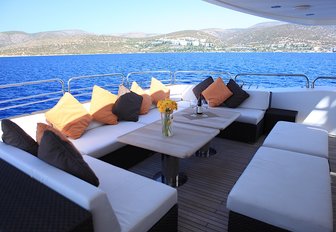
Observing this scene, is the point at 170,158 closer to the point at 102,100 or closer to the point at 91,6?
the point at 102,100

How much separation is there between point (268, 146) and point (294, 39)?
25.7 m

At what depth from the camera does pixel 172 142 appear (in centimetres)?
221

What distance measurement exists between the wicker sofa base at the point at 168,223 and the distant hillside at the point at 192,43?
75.5ft

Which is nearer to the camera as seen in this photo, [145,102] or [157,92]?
[145,102]

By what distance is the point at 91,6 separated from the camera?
3198 cm

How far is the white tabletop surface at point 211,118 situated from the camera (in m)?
2.74

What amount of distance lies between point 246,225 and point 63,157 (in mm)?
1233

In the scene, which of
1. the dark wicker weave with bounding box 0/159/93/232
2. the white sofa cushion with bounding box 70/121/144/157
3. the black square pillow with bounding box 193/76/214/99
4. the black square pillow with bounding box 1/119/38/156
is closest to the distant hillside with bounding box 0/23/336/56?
the black square pillow with bounding box 193/76/214/99

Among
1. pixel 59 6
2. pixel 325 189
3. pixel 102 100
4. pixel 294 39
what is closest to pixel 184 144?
pixel 325 189

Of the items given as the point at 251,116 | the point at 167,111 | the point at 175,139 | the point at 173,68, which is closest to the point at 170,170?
the point at 175,139

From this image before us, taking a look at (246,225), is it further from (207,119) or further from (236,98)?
(236,98)

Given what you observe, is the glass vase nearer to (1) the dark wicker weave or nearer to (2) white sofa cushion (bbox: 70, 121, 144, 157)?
(2) white sofa cushion (bbox: 70, 121, 144, 157)

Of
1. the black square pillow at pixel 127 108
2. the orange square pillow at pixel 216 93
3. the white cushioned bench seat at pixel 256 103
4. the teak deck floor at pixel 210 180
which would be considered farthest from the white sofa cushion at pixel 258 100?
Result: the black square pillow at pixel 127 108

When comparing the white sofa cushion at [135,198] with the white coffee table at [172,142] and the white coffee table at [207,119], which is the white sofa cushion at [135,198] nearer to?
the white coffee table at [172,142]
